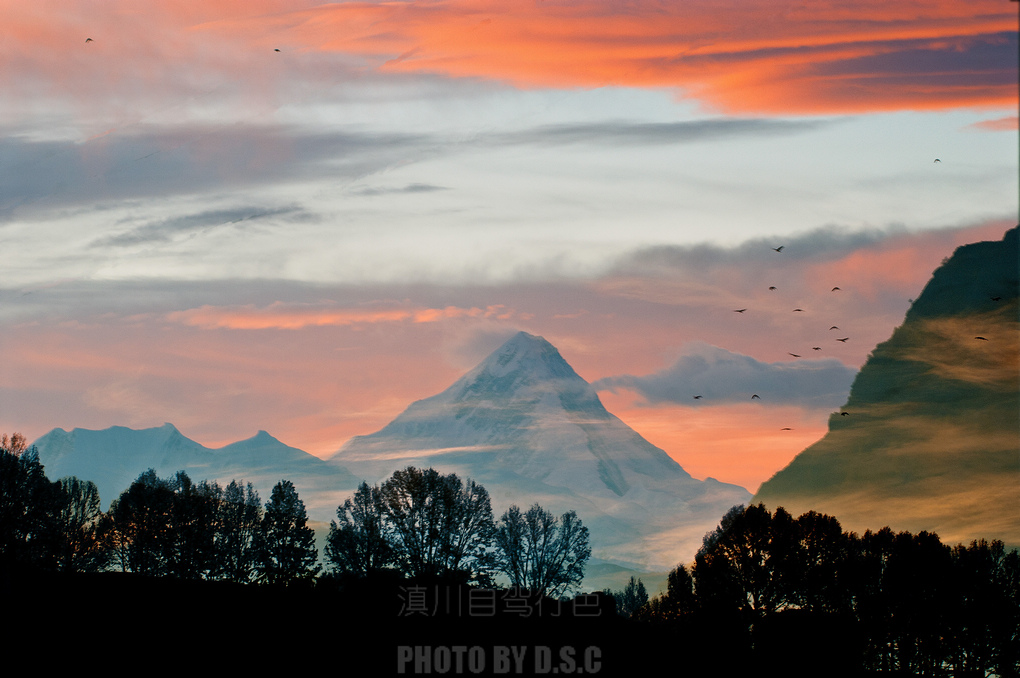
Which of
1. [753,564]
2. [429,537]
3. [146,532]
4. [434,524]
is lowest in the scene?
[753,564]

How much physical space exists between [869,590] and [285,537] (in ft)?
259

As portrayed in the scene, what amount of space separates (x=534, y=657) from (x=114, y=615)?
25032 mm

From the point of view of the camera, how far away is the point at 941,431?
173 meters

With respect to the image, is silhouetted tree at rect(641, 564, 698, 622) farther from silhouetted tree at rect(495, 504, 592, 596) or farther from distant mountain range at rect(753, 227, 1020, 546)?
distant mountain range at rect(753, 227, 1020, 546)

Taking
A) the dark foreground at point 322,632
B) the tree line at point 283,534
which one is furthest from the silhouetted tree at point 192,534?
the dark foreground at point 322,632

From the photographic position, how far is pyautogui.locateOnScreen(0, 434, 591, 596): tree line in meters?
125

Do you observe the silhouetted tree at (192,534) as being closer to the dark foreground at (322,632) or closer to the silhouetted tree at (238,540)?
the silhouetted tree at (238,540)

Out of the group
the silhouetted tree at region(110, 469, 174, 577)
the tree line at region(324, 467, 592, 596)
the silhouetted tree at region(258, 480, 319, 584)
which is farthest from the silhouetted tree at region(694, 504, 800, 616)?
the silhouetted tree at region(110, 469, 174, 577)

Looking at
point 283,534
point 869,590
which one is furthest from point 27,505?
point 869,590

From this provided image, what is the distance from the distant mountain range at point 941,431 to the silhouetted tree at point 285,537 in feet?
206

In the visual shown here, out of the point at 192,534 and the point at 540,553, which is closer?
the point at 192,534

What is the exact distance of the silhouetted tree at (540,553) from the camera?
137 metres

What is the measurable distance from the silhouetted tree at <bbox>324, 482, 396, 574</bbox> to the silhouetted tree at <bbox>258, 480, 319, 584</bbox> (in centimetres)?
430

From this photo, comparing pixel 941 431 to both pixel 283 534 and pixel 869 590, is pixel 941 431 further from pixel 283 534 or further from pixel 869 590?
pixel 283 534
